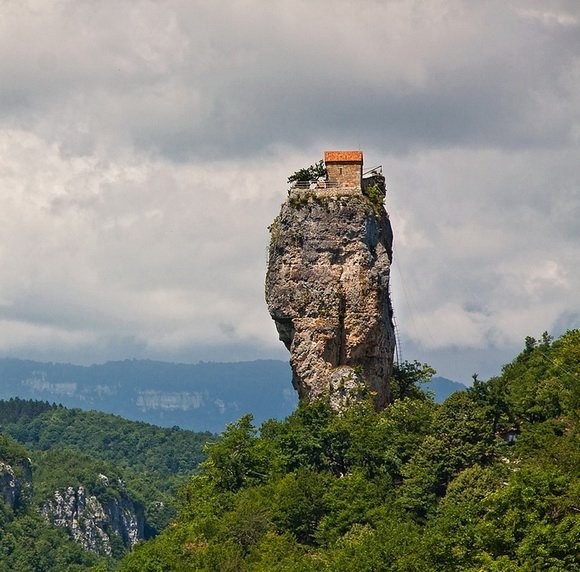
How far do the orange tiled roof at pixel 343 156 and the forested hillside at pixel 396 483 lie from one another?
10.9 m

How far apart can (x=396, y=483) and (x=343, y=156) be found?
14.9m

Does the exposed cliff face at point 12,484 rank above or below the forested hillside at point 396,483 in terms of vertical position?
above

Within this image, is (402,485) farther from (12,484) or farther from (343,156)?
(12,484)

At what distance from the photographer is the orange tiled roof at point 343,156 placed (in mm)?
69938

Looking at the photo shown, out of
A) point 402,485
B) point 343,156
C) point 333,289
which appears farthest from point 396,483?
point 343,156

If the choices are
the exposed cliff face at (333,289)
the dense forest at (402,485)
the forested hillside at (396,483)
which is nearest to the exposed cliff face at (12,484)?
the dense forest at (402,485)

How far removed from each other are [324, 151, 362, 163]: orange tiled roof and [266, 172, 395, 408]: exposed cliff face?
1390 mm

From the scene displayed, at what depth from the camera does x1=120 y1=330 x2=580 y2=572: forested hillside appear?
50719mm

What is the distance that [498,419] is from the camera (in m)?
64.6

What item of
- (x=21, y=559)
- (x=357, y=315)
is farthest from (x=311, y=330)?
(x=21, y=559)

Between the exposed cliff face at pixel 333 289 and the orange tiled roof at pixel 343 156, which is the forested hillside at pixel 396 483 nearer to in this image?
the exposed cliff face at pixel 333 289

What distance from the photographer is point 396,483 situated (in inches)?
2594

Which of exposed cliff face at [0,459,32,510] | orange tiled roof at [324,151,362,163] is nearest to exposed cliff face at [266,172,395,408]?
orange tiled roof at [324,151,362,163]

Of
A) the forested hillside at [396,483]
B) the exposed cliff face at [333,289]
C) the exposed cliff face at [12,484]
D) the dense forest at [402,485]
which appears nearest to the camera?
the dense forest at [402,485]
